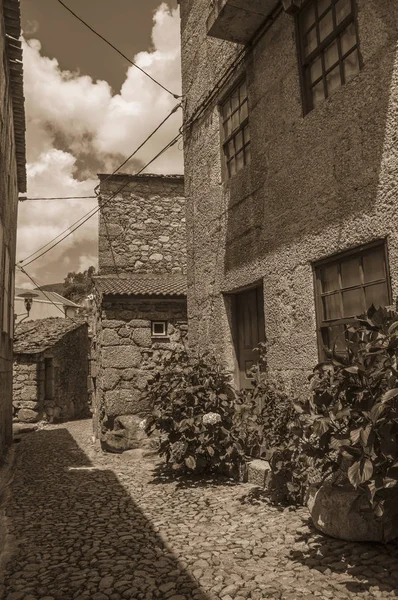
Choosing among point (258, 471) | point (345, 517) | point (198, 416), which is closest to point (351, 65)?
point (345, 517)

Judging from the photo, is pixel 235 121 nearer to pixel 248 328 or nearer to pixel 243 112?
pixel 243 112

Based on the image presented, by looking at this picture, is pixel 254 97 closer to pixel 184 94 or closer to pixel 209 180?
pixel 209 180

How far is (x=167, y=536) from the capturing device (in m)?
3.86

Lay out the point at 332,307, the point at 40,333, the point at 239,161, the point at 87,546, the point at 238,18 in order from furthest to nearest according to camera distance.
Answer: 1. the point at 40,333
2. the point at 239,161
3. the point at 238,18
4. the point at 332,307
5. the point at 87,546

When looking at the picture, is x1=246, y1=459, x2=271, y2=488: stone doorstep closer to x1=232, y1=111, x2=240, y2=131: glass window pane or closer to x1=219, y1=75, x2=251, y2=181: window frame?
x1=219, y1=75, x2=251, y2=181: window frame

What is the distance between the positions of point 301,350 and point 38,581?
304 centimetres

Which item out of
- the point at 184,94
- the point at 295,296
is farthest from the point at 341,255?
the point at 184,94

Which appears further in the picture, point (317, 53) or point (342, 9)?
point (317, 53)

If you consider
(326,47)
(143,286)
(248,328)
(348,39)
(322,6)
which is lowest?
(248,328)

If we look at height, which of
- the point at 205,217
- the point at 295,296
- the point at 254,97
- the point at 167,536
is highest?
the point at 254,97

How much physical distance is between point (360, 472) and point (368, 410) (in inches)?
17.0

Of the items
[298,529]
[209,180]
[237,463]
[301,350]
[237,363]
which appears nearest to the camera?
[298,529]

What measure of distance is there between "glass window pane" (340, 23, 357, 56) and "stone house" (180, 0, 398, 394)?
0.01m

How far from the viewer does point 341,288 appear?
4.35 m
